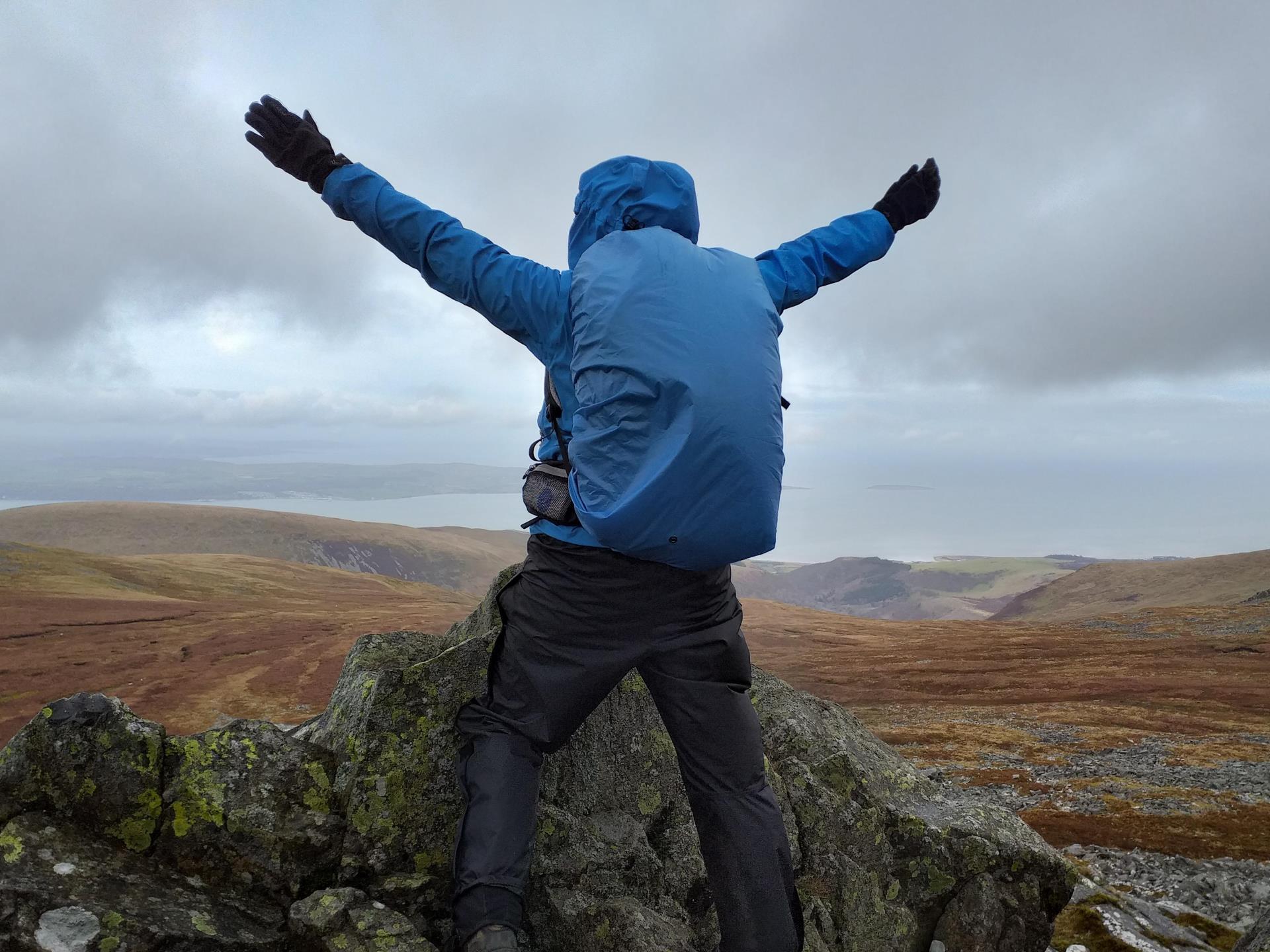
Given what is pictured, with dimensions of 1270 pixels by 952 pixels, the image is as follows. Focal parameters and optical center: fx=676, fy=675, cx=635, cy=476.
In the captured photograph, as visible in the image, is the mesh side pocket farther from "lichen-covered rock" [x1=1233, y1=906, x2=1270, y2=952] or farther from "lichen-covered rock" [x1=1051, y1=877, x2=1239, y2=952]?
"lichen-covered rock" [x1=1051, y1=877, x2=1239, y2=952]

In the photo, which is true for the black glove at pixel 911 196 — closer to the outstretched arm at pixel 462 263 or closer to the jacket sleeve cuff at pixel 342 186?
the outstretched arm at pixel 462 263

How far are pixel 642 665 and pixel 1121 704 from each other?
33274 millimetres

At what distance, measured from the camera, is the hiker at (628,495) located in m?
3.38

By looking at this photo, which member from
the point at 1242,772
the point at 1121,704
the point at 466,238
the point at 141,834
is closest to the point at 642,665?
the point at 466,238

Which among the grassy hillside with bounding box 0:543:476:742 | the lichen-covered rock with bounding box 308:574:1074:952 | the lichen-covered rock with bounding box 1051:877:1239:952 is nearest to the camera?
the lichen-covered rock with bounding box 308:574:1074:952

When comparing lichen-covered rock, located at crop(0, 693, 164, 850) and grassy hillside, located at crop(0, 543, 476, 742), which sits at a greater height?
lichen-covered rock, located at crop(0, 693, 164, 850)

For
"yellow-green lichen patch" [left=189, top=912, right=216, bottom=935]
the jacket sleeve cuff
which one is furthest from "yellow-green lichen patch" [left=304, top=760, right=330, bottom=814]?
the jacket sleeve cuff

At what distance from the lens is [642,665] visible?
13.3ft

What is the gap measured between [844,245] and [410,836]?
508 centimetres

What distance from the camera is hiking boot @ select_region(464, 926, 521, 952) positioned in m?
3.55

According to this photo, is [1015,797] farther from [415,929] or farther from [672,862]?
[415,929]

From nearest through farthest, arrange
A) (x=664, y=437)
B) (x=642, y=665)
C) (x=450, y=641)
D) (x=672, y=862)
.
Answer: (x=664, y=437), (x=642, y=665), (x=672, y=862), (x=450, y=641)

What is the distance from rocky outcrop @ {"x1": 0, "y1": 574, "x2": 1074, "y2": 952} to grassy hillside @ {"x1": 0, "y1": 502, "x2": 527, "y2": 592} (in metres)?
146

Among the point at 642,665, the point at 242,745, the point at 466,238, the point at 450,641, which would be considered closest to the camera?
the point at 466,238
